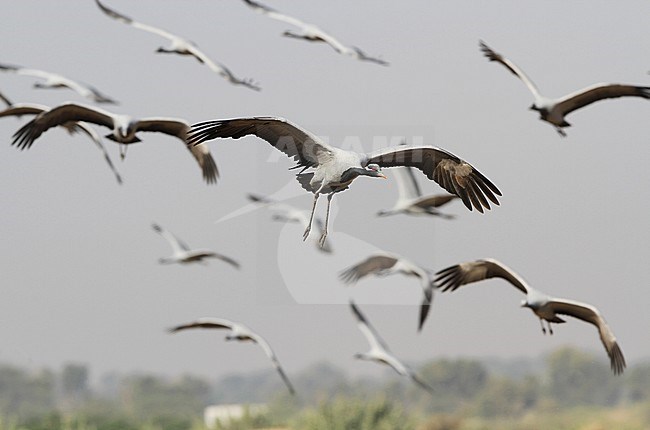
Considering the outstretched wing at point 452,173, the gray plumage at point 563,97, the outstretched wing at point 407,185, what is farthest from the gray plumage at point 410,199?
the outstretched wing at point 452,173

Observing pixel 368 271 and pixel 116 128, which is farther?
pixel 368 271

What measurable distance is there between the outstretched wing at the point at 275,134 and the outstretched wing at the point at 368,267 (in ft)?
34.6

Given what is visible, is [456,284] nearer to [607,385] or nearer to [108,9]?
[108,9]

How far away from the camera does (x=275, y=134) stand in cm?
1024

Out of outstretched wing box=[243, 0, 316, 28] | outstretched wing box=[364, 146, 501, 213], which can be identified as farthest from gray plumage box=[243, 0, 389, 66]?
outstretched wing box=[364, 146, 501, 213]

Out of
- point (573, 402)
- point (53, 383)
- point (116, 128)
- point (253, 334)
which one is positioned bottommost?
point (53, 383)

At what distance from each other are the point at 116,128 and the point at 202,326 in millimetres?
4762

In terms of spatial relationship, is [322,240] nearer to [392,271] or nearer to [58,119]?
[58,119]

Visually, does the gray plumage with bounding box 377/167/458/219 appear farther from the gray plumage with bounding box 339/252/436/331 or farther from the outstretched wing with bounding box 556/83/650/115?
the outstretched wing with bounding box 556/83/650/115

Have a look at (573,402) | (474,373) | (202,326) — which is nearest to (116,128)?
(202,326)

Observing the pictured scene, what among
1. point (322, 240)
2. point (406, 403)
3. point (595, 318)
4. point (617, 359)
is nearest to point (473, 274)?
point (595, 318)

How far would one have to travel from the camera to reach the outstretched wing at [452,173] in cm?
1070

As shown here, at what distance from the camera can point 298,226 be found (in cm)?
2445

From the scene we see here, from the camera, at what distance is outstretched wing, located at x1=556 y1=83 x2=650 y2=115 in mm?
14844
